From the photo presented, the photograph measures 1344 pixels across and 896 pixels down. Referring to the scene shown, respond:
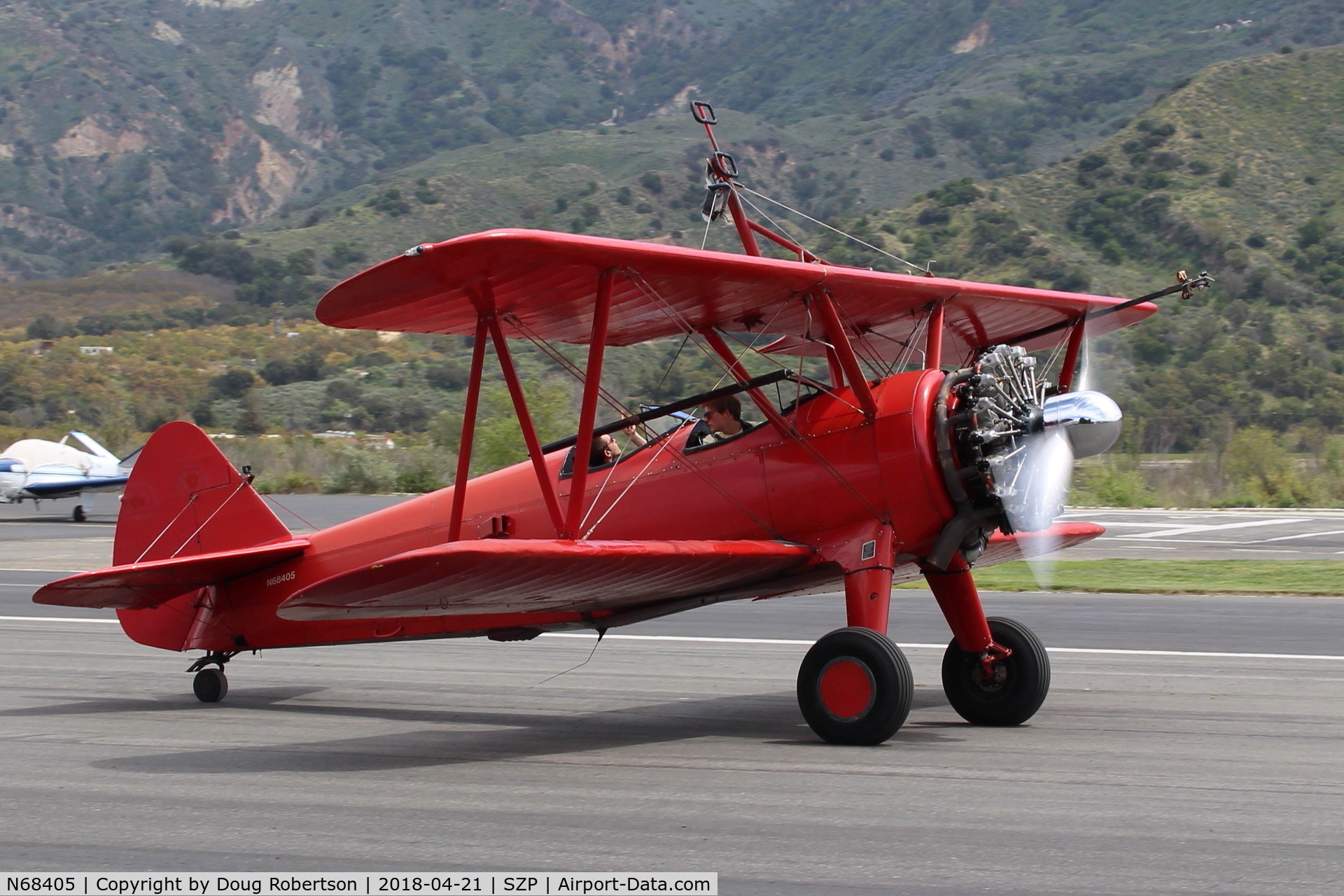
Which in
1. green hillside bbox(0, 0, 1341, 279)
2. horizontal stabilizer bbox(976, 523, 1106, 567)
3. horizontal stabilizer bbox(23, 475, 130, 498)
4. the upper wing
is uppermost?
green hillside bbox(0, 0, 1341, 279)

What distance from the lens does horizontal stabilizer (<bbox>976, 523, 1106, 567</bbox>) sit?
8.73 m

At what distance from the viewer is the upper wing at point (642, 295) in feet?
22.9

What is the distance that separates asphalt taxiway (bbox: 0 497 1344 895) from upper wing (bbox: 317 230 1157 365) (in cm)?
253

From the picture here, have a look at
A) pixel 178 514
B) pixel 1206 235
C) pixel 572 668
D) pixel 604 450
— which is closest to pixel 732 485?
pixel 604 450

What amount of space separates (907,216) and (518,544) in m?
71.4

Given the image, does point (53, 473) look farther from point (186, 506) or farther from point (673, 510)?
point (673, 510)

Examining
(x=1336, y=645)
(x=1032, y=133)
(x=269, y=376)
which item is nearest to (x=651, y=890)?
(x=1336, y=645)

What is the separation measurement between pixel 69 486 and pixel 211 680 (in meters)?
26.5

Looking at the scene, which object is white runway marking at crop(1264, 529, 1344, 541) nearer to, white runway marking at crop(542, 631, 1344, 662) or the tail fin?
white runway marking at crop(542, 631, 1344, 662)

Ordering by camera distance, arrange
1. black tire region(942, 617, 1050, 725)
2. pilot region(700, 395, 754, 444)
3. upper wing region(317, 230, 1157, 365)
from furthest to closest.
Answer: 1. pilot region(700, 395, 754, 444)
2. black tire region(942, 617, 1050, 725)
3. upper wing region(317, 230, 1157, 365)

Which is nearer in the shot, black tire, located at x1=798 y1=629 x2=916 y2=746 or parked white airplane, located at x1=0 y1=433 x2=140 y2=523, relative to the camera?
black tire, located at x1=798 y1=629 x2=916 y2=746

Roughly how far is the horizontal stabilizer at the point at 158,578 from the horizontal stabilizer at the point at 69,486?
25.7 m

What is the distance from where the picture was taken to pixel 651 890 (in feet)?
16.0

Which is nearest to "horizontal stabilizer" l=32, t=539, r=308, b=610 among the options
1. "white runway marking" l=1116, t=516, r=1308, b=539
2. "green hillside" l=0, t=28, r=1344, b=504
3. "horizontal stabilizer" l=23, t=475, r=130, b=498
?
"white runway marking" l=1116, t=516, r=1308, b=539
